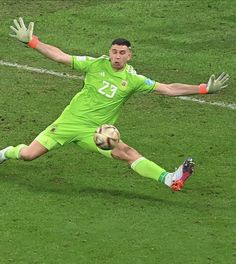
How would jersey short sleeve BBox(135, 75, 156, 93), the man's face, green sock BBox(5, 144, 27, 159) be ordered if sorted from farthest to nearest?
green sock BBox(5, 144, 27, 159)
jersey short sleeve BBox(135, 75, 156, 93)
the man's face

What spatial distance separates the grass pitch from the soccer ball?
0.66m

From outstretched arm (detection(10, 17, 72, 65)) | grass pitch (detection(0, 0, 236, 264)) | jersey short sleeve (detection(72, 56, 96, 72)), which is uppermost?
outstretched arm (detection(10, 17, 72, 65))

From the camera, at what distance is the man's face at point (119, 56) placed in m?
13.8

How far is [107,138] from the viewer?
13523mm

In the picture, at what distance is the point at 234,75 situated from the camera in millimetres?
19000

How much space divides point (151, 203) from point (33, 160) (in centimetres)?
213

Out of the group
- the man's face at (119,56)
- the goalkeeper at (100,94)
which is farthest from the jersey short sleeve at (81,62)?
the man's face at (119,56)

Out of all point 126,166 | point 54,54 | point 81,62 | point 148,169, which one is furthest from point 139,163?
point 54,54

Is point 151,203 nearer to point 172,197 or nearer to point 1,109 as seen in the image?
point 172,197

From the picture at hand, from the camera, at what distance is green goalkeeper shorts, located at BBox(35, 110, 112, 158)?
13977 mm

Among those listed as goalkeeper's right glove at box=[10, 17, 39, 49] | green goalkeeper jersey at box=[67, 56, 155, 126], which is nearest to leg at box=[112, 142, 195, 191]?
green goalkeeper jersey at box=[67, 56, 155, 126]

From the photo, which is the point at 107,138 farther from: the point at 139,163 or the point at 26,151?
the point at 26,151

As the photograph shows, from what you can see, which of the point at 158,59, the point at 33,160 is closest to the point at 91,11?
the point at 158,59

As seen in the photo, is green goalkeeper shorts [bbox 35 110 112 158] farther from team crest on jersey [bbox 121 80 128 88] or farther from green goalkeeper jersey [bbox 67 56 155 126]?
team crest on jersey [bbox 121 80 128 88]
